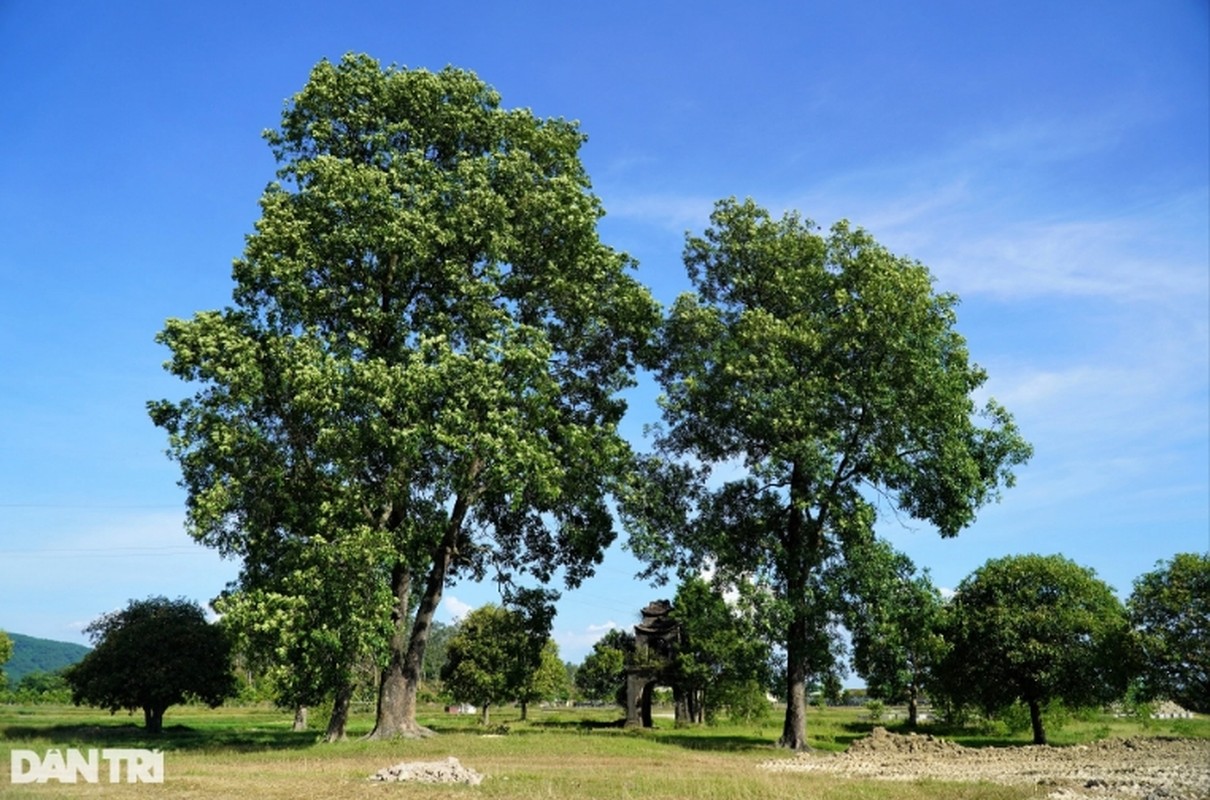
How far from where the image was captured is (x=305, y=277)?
3522cm

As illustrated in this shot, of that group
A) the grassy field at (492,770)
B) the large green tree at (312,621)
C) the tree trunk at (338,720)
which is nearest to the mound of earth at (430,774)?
the grassy field at (492,770)

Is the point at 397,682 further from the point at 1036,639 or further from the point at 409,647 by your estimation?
the point at 1036,639

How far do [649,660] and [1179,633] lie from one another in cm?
3017

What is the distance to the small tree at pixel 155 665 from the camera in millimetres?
51188

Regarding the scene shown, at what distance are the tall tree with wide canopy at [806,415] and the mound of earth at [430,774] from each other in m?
16.7

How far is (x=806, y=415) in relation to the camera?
1480 inches

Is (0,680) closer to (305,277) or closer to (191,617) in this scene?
(191,617)

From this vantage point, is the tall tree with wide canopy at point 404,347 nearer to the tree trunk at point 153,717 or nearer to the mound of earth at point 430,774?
the mound of earth at point 430,774

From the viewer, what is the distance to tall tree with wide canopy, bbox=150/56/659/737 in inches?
1289

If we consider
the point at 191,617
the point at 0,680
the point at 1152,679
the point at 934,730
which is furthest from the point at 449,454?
the point at 0,680

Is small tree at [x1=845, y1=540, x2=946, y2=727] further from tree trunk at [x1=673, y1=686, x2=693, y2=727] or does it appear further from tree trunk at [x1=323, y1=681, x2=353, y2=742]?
tree trunk at [x1=673, y1=686, x2=693, y2=727]

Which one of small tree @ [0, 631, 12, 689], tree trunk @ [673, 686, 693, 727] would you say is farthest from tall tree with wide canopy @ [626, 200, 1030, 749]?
small tree @ [0, 631, 12, 689]

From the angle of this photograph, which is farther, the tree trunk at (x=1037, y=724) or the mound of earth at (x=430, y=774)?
the tree trunk at (x=1037, y=724)

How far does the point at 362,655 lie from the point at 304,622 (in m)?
2.56
